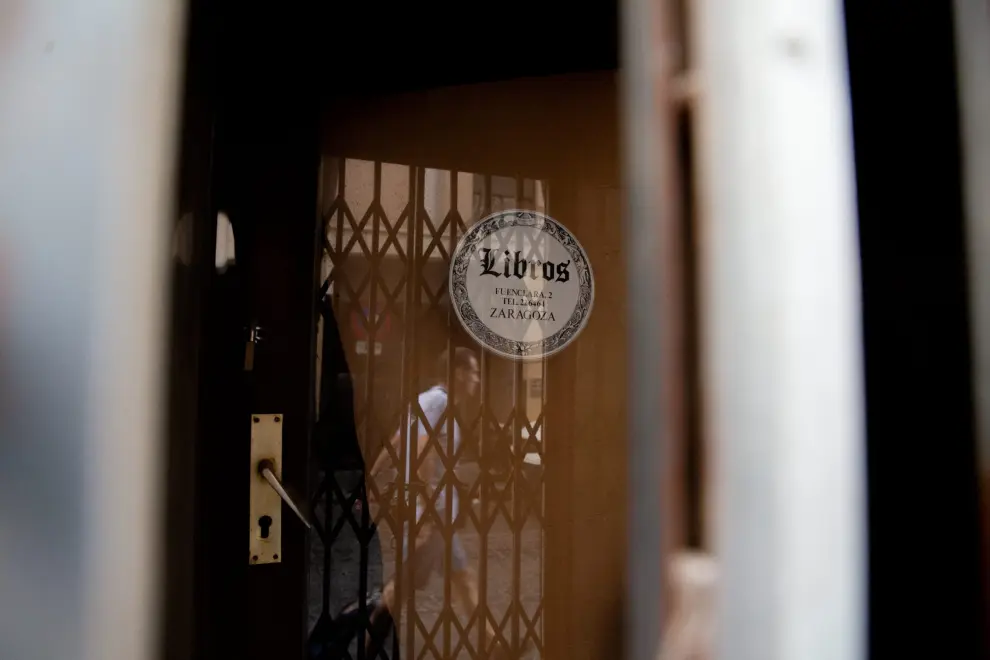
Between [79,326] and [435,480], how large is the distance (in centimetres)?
116

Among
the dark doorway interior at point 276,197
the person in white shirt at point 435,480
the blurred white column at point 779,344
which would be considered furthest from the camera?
the person in white shirt at point 435,480

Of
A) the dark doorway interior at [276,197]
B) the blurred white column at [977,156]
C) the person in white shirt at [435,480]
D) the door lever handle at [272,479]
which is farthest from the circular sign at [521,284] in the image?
the blurred white column at [977,156]

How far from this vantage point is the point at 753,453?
0.52 m

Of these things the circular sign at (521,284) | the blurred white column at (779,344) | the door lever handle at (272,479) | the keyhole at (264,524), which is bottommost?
the keyhole at (264,524)

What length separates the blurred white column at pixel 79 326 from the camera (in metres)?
0.58

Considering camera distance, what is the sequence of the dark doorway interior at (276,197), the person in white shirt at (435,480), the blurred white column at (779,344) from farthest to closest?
1. the person in white shirt at (435,480)
2. the dark doorway interior at (276,197)
3. the blurred white column at (779,344)

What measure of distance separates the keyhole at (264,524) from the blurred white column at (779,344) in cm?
113

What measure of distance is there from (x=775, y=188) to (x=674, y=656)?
0.42 meters

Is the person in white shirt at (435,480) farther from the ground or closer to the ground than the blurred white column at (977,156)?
closer to the ground

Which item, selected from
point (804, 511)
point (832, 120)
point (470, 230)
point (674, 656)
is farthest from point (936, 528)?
point (470, 230)

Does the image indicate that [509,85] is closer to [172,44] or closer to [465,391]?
[465,391]

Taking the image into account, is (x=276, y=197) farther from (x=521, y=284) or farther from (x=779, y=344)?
(x=779, y=344)

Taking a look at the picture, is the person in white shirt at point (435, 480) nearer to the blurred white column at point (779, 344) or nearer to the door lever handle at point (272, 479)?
the door lever handle at point (272, 479)

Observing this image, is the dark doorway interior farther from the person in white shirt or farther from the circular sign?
the circular sign
